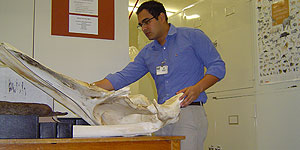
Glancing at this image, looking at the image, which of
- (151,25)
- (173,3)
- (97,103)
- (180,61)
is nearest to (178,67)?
(180,61)

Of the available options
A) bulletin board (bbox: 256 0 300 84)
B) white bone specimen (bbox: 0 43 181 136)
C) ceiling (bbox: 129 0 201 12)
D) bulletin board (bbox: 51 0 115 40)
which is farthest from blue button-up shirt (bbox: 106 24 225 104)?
ceiling (bbox: 129 0 201 12)

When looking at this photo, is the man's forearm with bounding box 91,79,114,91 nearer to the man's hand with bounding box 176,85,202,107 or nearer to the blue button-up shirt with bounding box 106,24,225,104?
the blue button-up shirt with bounding box 106,24,225,104

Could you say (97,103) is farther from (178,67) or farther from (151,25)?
(151,25)

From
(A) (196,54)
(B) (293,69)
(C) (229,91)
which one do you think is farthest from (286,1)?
(A) (196,54)

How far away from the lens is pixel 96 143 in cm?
79

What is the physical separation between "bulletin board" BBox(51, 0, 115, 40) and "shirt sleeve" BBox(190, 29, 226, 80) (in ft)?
1.70

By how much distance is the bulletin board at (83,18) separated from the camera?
1.88 meters

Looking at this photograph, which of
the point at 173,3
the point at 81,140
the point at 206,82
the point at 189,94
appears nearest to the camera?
the point at 81,140

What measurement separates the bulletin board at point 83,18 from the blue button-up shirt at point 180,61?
291 millimetres

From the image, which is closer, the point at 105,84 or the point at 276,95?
the point at 105,84

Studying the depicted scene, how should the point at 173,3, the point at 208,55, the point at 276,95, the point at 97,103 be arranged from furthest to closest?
the point at 173,3 → the point at 276,95 → the point at 208,55 → the point at 97,103

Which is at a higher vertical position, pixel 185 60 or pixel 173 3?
pixel 173 3

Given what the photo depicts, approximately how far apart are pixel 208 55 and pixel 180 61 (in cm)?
15

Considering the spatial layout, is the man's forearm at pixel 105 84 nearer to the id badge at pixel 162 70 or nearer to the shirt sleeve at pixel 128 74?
the shirt sleeve at pixel 128 74
